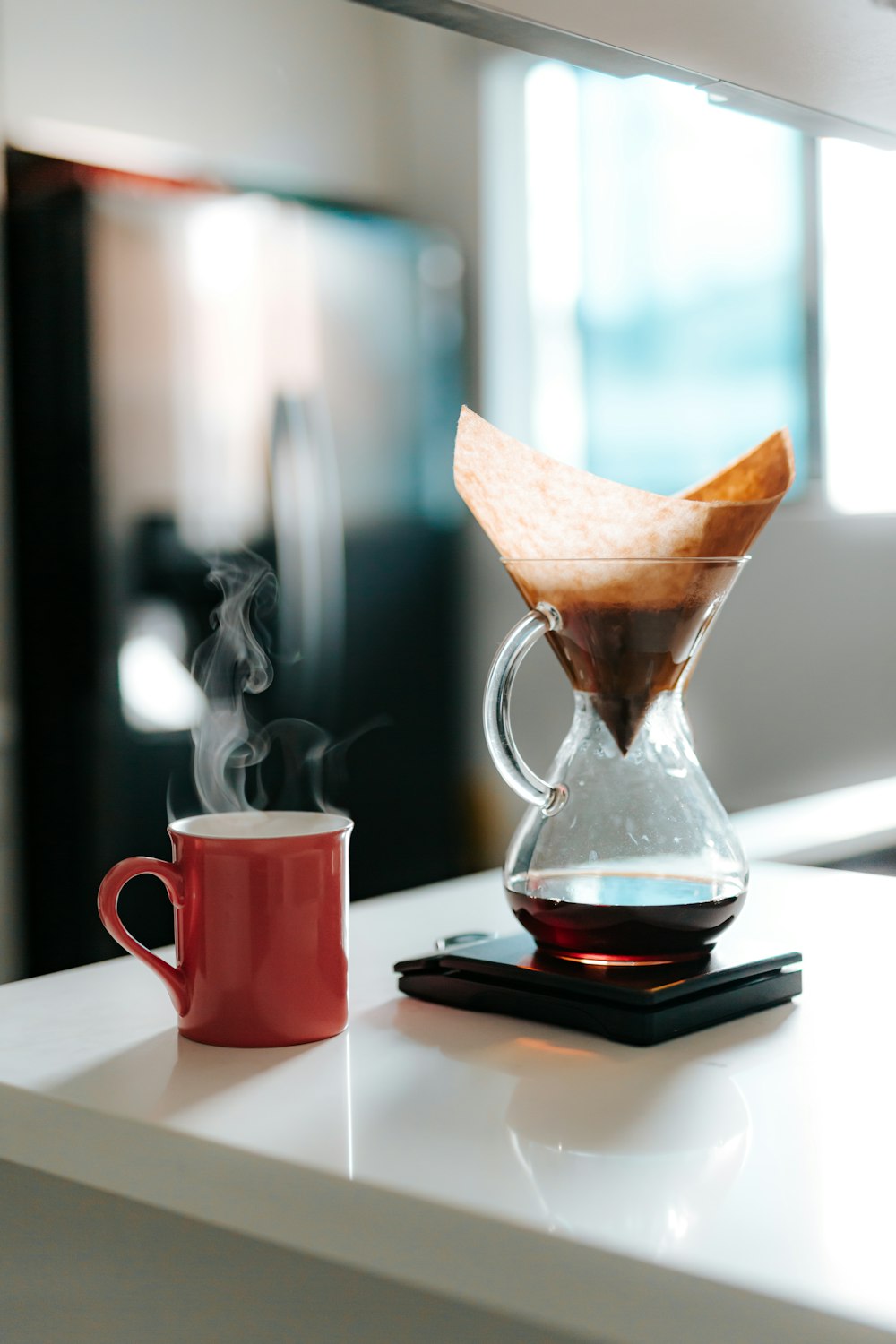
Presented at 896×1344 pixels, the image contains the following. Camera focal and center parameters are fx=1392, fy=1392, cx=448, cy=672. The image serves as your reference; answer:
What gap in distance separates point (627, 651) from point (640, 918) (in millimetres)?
136

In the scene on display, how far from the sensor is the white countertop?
44 centimetres

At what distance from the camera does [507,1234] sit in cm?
47

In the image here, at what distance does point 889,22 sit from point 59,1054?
0.69 meters

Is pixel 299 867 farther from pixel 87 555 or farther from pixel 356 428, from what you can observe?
pixel 356 428

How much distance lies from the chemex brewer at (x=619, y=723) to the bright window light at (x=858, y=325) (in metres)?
3.42

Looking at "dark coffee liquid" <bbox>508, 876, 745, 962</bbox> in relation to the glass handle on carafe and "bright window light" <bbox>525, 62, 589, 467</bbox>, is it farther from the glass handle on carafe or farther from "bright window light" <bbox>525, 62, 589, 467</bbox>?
"bright window light" <bbox>525, 62, 589, 467</bbox>

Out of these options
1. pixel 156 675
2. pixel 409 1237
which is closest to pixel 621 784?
pixel 409 1237

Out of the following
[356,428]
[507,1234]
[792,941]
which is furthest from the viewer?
[356,428]

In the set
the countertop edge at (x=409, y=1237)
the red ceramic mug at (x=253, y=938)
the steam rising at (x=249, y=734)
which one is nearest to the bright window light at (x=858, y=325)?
the steam rising at (x=249, y=734)

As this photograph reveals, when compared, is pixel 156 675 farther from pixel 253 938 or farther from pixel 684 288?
pixel 684 288

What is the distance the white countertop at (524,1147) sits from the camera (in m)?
0.44

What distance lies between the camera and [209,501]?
2254 millimetres

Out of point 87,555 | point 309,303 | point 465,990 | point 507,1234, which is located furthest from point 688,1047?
point 309,303

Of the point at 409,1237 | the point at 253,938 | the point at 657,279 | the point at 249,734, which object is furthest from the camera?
the point at 657,279
